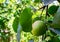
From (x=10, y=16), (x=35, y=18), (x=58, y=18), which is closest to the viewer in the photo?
(x=58, y=18)

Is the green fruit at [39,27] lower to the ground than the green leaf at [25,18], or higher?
lower

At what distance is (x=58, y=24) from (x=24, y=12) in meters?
0.07

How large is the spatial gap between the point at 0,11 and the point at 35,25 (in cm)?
133

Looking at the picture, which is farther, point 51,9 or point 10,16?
point 10,16

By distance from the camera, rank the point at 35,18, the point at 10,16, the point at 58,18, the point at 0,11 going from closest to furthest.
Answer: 1. the point at 58,18
2. the point at 35,18
3. the point at 0,11
4. the point at 10,16

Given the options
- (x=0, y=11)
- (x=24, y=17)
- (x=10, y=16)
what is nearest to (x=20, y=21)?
(x=24, y=17)

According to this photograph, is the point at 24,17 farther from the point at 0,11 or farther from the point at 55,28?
the point at 0,11

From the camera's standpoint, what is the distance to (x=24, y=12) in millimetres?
339

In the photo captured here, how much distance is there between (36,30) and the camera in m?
0.35

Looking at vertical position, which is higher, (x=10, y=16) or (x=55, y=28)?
(x=55, y=28)

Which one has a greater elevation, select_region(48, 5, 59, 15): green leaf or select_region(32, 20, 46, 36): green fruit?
select_region(48, 5, 59, 15): green leaf

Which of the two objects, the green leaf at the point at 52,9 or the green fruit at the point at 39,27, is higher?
the green leaf at the point at 52,9

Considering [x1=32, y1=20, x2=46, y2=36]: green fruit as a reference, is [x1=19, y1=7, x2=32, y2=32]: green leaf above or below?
above

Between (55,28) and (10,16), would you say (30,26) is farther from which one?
(10,16)
